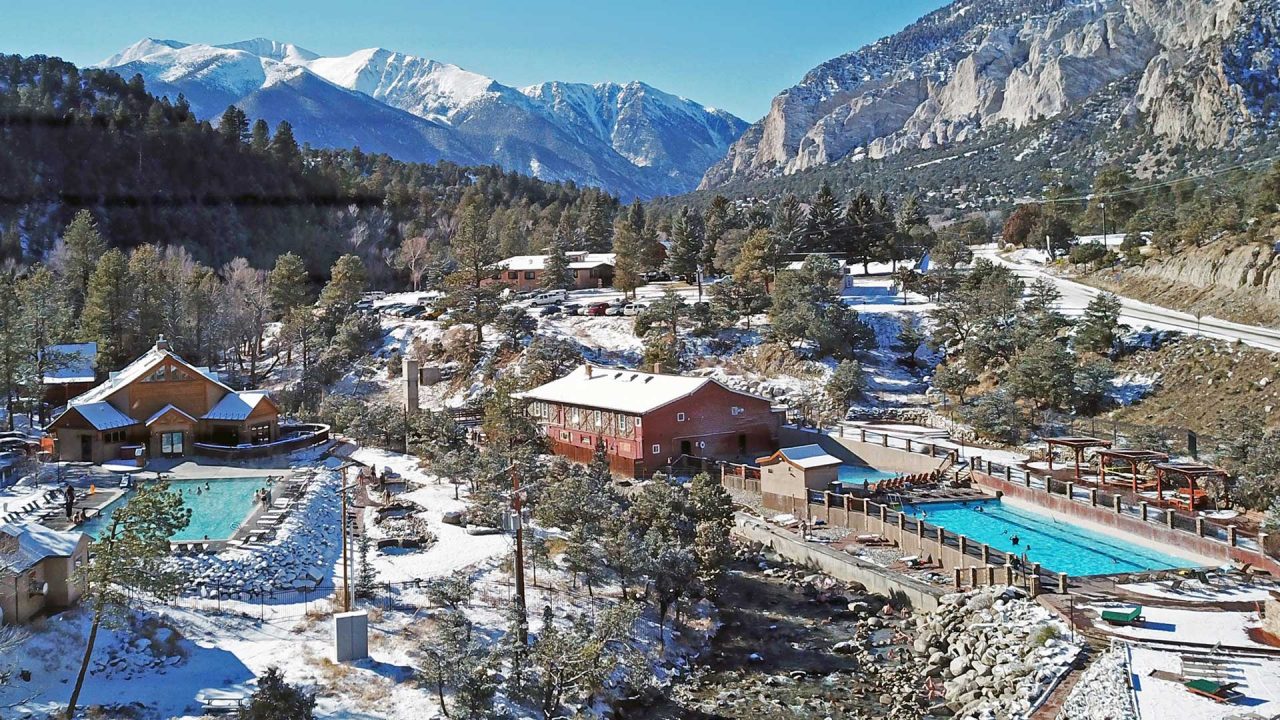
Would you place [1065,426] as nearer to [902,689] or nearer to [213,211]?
[902,689]

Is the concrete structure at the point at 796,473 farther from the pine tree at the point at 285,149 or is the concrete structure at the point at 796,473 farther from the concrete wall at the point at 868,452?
the pine tree at the point at 285,149

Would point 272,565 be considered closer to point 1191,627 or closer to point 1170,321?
point 1191,627

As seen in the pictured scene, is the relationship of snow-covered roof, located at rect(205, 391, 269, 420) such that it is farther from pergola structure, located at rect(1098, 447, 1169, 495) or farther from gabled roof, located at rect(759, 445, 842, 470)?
pergola structure, located at rect(1098, 447, 1169, 495)

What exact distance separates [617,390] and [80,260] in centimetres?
3910

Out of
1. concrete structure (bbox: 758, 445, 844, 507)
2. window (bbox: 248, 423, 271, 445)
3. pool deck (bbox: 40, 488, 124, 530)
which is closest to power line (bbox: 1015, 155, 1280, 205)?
concrete structure (bbox: 758, 445, 844, 507)

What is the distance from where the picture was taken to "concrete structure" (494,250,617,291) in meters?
74.2

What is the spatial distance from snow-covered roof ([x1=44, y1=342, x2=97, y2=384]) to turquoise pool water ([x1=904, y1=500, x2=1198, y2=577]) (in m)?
38.5

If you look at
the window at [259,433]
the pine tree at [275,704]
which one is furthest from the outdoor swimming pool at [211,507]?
the pine tree at [275,704]

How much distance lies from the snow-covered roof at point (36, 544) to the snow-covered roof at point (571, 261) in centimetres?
5252

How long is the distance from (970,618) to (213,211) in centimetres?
8729

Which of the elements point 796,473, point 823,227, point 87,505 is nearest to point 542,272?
point 823,227

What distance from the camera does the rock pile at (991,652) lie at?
A: 1838 centimetres

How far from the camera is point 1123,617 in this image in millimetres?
20109

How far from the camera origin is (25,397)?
140 ft
